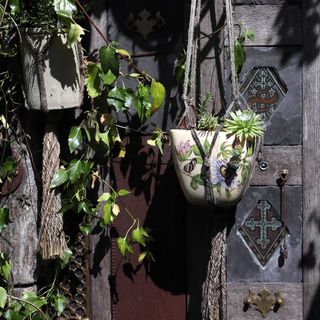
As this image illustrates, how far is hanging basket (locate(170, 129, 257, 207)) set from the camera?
3922mm

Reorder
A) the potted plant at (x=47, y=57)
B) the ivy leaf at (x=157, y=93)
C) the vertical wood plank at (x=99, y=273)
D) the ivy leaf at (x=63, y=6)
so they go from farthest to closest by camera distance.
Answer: the vertical wood plank at (x=99, y=273), the ivy leaf at (x=157, y=93), the potted plant at (x=47, y=57), the ivy leaf at (x=63, y=6)

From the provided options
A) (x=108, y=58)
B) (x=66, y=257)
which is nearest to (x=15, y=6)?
(x=108, y=58)

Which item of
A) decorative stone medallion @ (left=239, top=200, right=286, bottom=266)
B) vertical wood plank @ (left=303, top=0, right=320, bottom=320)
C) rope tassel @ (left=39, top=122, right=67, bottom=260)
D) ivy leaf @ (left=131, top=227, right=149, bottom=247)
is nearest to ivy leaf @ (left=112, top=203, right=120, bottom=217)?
ivy leaf @ (left=131, top=227, right=149, bottom=247)

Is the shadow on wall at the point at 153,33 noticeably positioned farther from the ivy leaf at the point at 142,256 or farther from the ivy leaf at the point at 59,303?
the ivy leaf at the point at 59,303

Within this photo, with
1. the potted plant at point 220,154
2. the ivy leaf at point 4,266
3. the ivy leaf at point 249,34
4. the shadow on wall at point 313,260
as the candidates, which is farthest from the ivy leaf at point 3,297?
the ivy leaf at point 249,34

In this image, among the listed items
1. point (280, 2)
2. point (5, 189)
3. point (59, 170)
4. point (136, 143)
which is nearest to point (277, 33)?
point (280, 2)

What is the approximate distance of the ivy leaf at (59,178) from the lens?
414 centimetres

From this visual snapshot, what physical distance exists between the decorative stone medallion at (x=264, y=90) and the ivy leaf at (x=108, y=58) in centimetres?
66

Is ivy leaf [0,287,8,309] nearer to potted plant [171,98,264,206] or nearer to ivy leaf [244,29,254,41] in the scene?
potted plant [171,98,264,206]

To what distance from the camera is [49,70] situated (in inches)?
158

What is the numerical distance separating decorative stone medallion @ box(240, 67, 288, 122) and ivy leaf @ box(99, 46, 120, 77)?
2.17 feet

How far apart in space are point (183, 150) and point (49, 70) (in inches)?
26.8

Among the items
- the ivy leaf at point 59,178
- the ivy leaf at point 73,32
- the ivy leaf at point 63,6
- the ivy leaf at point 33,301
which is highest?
the ivy leaf at point 63,6

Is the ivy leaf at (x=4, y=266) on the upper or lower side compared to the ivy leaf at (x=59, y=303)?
upper
